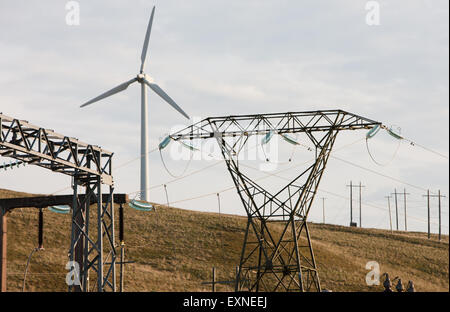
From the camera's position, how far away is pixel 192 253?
262 ft

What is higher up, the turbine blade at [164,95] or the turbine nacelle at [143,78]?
the turbine nacelle at [143,78]

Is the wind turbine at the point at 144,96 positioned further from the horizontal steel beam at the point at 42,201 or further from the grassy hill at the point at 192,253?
the horizontal steel beam at the point at 42,201

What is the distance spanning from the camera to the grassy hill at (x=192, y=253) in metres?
63.6

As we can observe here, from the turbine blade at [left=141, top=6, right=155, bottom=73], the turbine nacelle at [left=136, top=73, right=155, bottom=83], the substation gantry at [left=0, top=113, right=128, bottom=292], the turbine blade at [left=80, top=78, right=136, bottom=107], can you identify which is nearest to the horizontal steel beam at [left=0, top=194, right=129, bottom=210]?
the substation gantry at [left=0, top=113, right=128, bottom=292]

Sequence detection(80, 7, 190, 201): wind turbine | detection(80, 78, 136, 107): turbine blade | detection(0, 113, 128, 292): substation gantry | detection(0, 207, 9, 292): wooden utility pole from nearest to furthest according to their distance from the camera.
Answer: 1. detection(0, 113, 128, 292): substation gantry
2. detection(0, 207, 9, 292): wooden utility pole
3. detection(80, 78, 136, 107): turbine blade
4. detection(80, 7, 190, 201): wind turbine

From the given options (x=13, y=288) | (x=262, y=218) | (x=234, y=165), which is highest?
(x=234, y=165)

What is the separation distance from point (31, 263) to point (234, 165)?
102ft

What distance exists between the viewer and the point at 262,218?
38.0 m

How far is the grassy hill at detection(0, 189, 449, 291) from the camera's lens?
63.6 m

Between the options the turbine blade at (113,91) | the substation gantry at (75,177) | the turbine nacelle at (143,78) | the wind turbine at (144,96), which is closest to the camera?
the substation gantry at (75,177)

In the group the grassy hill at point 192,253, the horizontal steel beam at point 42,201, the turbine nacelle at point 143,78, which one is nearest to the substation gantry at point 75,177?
the horizontal steel beam at point 42,201

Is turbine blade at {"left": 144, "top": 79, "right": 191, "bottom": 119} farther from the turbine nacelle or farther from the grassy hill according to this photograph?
the grassy hill
